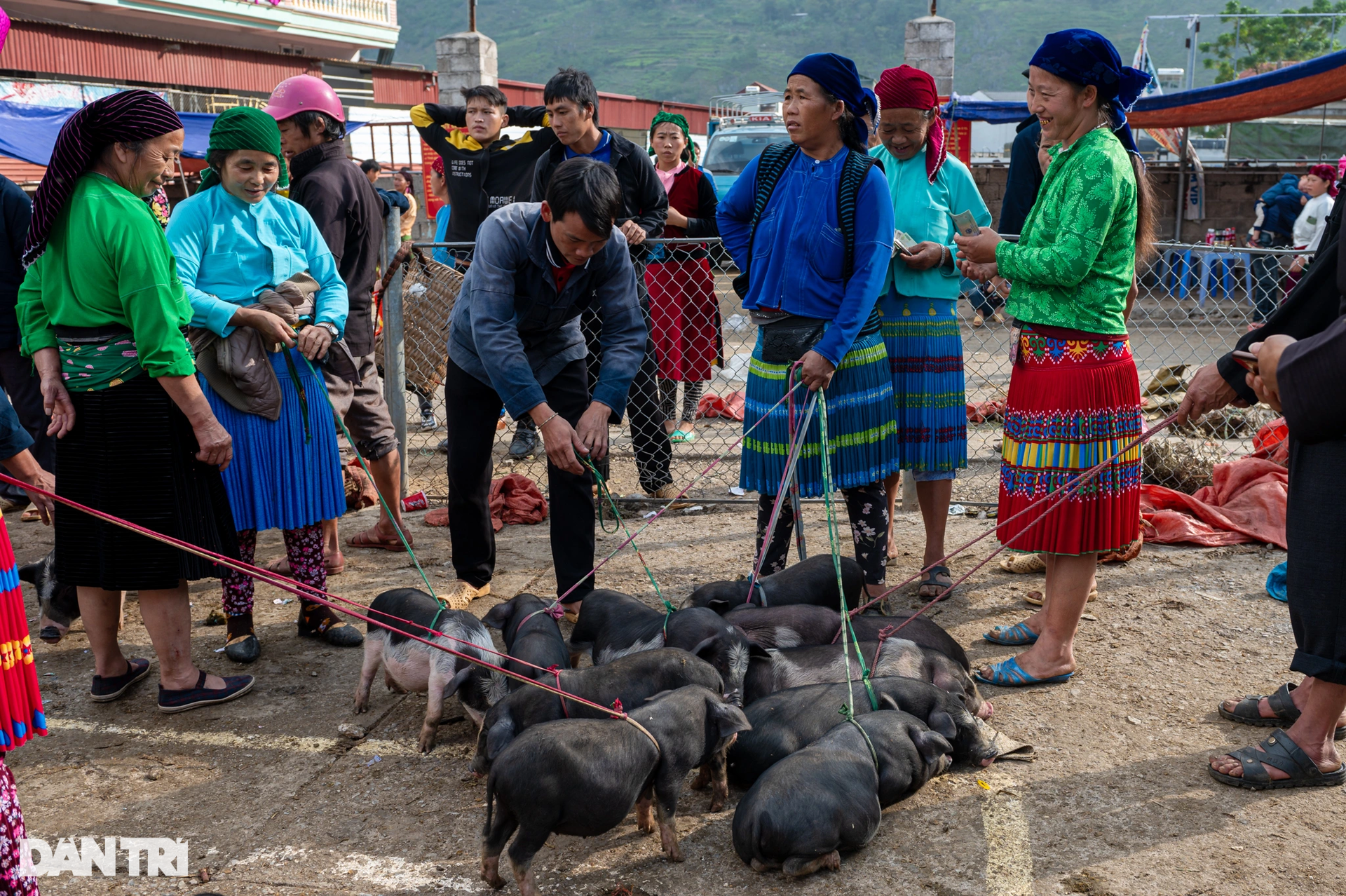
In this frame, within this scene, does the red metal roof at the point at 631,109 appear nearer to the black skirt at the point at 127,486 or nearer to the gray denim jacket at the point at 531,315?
the gray denim jacket at the point at 531,315

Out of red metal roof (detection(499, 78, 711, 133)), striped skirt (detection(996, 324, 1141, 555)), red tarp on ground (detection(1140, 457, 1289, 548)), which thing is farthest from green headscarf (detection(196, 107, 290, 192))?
red metal roof (detection(499, 78, 711, 133))

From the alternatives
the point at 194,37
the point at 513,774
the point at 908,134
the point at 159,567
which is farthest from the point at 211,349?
the point at 194,37

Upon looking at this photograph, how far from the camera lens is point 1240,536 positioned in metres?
5.09

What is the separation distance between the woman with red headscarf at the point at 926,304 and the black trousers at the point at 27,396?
14.1ft

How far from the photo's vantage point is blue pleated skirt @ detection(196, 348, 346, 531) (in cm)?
386

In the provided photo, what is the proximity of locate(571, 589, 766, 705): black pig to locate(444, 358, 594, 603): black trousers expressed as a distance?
0.25 meters

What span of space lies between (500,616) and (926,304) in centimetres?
217

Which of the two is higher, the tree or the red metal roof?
the tree

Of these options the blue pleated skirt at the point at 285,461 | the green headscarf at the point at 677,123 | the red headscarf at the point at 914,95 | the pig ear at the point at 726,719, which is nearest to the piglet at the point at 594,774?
the pig ear at the point at 726,719

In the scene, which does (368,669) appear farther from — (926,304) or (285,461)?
(926,304)

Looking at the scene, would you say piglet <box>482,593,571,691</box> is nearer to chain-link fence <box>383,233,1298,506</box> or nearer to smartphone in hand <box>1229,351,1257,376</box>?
smartphone in hand <box>1229,351,1257,376</box>

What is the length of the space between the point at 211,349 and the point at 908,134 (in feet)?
9.44

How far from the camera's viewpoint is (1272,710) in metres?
3.32

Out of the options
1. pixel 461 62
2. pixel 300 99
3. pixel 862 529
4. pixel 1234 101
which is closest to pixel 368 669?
pixel 862 529
